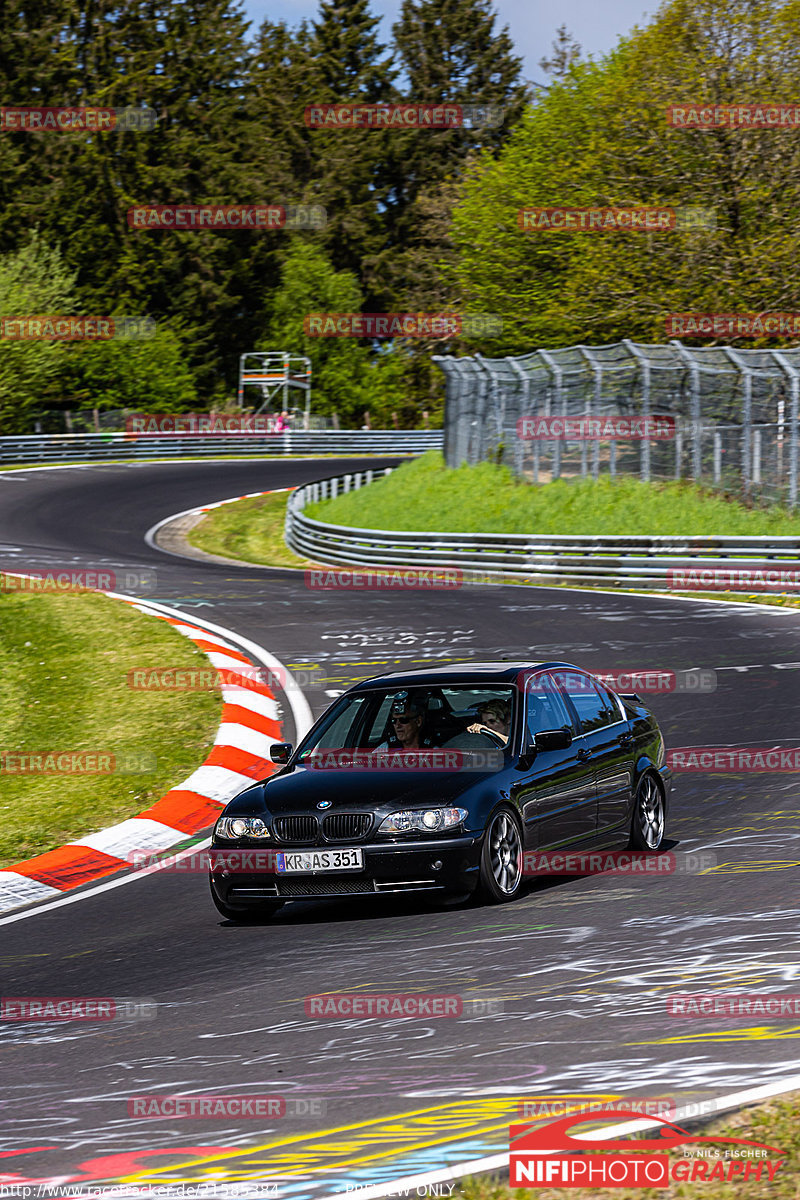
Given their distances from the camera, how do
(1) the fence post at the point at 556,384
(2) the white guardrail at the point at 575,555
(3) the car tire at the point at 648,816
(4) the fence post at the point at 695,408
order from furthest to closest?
(1) the fence post at the point at 556,384 → (4) the fence post at the point at 695,408 → (2) the white guardrail at the point at 575,555 → (3) the car tire at the point at 648,816

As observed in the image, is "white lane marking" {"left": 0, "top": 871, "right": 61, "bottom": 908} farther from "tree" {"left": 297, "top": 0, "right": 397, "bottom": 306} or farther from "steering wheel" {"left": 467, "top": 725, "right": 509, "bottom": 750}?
"tree" {"left": 297, "top": 0, "right": 397, "bottom": 306}

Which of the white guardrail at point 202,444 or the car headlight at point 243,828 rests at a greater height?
the white guardrail at point 202,444

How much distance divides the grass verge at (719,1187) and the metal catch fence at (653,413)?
25.8m

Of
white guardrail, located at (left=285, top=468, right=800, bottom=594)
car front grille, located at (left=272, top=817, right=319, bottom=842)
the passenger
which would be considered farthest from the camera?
white guardrail, located at (left=285, top=468, right=800, bottom=594)

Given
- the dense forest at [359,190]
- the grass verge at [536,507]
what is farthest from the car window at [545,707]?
the dense forest at [359,190]

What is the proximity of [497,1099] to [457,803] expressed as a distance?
3.12 metres

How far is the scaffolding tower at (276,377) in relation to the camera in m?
77.1

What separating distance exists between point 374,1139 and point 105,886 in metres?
5.23

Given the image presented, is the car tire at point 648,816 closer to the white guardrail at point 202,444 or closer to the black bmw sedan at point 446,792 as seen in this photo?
the black bmw sedan at point 446,792

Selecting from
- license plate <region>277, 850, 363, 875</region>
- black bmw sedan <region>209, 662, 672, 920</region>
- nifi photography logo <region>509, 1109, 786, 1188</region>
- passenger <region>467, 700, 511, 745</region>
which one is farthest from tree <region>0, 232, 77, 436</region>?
nifi photography logo <region>509, 1109, 786, 1188</region>

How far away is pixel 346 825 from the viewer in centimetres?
830

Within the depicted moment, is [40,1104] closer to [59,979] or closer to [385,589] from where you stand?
[59,979]

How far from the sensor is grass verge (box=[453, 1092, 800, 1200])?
4135 mm

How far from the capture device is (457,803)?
8.21 metres
